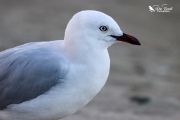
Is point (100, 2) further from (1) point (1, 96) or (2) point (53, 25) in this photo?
(1) point (1, 96)

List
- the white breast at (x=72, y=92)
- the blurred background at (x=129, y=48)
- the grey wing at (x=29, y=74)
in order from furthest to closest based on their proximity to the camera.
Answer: the blurred background at (x=129, y=48) → the grey wing at (x=29, y=74) → the white breast at (x=72, y=92)

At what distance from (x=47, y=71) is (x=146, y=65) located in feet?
13.5

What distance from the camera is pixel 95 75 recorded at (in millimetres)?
4395

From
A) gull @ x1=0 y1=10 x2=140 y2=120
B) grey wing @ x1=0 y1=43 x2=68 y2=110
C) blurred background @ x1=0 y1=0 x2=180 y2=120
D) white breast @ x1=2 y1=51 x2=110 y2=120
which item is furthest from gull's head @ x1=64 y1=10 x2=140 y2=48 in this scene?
blurred background @ x1=0 y1=0 x2=180 y2=120

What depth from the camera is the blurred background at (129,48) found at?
267 inches

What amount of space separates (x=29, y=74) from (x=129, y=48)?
15.8 feet

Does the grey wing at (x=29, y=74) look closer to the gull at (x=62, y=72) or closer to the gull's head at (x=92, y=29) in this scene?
the gull at (x=62, y=72)

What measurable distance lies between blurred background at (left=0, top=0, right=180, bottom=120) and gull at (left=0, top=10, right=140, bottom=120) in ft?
5.62

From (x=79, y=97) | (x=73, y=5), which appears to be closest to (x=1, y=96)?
(x=79, y=97)

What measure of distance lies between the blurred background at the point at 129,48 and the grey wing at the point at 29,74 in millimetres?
1706

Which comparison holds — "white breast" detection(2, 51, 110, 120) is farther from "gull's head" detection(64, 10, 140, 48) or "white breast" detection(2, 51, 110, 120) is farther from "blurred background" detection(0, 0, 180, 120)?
"blurred background" detection(0, 0, 180, 120)

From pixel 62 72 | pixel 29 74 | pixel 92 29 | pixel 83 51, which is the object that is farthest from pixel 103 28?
pixel 29 74

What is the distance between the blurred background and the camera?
267 inches

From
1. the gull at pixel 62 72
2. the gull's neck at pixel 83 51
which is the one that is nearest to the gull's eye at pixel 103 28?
the gull at pixel 62 72
